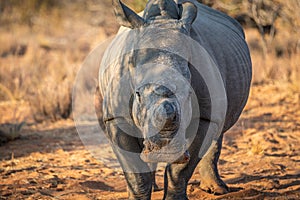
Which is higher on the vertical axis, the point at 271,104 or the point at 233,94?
the point at 233,94

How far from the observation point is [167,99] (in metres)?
2.92

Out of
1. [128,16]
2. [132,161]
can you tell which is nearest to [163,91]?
[128,16]

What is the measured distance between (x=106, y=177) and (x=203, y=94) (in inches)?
82.2

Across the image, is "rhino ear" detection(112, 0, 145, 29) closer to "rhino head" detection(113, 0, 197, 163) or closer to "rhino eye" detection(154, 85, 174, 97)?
"rhino head" detection(113, 0, 197, 163)

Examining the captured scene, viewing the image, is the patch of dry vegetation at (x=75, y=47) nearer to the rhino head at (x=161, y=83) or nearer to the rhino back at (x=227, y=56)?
the rhino back at (x=227, y=56)

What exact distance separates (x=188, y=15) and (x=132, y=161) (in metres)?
1.08

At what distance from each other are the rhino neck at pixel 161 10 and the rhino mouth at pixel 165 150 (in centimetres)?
91

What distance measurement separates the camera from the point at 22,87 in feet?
33.2

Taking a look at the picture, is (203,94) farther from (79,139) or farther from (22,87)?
(22,87)

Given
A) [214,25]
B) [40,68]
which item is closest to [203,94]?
[214,25]

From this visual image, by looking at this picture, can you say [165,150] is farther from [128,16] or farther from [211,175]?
[211,175]

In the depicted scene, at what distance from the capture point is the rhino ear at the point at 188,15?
339 cm

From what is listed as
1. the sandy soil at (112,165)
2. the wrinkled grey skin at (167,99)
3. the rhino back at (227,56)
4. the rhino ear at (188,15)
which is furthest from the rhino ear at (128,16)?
the sandy soil at (112,165)

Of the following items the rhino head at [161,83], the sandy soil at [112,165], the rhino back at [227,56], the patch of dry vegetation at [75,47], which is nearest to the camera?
the rhino head at [161,83]
